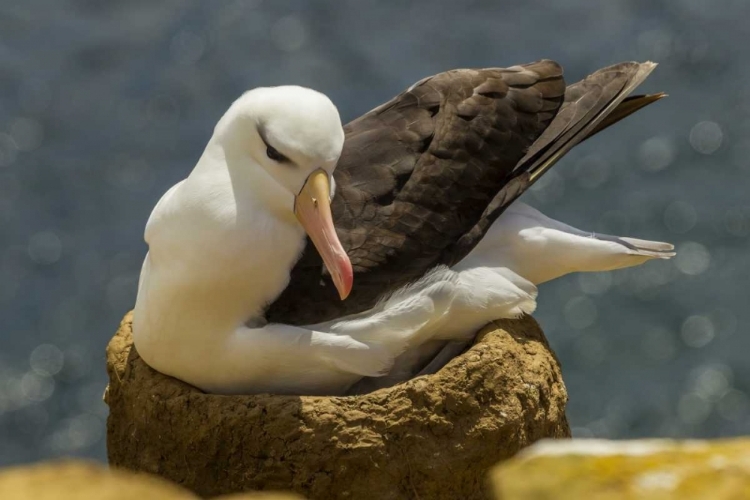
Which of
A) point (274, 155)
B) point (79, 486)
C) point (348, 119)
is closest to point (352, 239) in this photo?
point (274, 155)

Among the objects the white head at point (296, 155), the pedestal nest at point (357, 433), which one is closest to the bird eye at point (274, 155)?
the white head at point (296, 155)

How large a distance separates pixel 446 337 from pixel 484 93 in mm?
1267

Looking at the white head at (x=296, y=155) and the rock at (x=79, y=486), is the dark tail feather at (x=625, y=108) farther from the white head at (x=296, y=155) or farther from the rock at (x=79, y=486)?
the rock at (x=79, y=486)

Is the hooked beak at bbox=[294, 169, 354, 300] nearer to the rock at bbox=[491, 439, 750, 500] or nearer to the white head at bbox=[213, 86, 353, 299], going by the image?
the white head at bbox=[213, 86, 353, 299]

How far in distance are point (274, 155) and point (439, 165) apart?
104 cm

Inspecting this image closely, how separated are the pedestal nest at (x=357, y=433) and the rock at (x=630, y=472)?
246cm

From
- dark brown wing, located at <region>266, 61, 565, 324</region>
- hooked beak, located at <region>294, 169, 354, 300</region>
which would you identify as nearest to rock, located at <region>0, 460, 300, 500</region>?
hooked beak, located at <region>294, 169, 354, 300</region>

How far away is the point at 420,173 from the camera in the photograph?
22.4 feet

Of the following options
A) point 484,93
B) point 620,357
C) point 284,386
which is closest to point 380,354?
point 284,386

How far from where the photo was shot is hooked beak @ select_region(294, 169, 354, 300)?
604 centimetres

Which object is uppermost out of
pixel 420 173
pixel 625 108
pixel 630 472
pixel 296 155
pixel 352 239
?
pixel 625 108

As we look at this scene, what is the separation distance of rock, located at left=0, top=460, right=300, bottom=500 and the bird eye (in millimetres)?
2748

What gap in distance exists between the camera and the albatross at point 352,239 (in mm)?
6258

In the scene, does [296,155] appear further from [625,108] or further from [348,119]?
[348,119]
